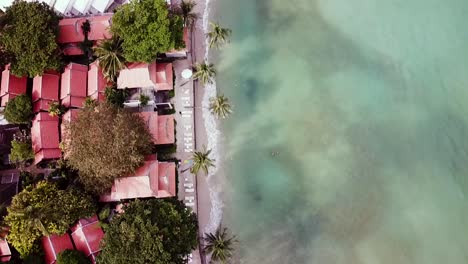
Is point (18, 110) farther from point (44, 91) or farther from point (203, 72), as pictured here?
point (203, 72)

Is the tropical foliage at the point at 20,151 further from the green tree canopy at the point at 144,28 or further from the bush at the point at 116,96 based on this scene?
the green tree canopy at the point at 144,28

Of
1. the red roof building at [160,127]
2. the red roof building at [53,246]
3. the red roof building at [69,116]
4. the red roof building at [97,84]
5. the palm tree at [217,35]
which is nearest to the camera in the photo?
the red roof building at [53,246]

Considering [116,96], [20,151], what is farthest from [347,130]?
[20,151]

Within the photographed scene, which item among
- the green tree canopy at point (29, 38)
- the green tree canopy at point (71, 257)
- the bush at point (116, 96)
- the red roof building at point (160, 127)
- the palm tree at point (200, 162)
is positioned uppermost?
the green tree canopy at point (29, 38)

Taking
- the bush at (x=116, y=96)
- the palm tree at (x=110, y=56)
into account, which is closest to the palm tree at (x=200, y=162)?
the bush at (x=116, y=96)

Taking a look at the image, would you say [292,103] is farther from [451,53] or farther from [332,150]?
[451,53]

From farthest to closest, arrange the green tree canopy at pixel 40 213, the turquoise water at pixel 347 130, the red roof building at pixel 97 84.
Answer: the red roof building at pixel 97 84, the turquoise water at pixel 347 130, the green tree canopy at pixel 40 213

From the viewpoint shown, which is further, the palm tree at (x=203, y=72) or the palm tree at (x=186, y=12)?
the palm tree at (x=186, y=12)

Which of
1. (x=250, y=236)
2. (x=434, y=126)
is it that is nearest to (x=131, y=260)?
(x=250, y=236)
